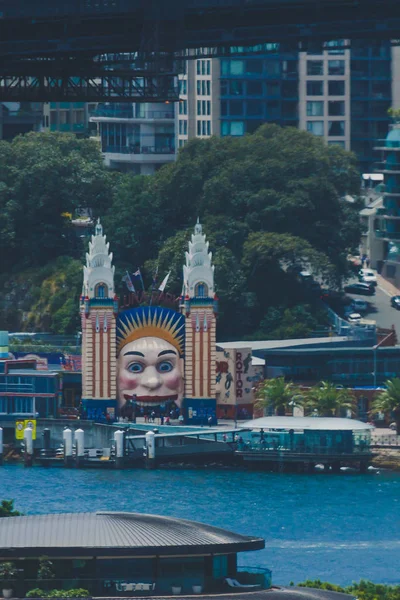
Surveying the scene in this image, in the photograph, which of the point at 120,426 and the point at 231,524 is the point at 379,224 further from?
the point at 231,524

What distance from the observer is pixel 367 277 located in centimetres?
13550

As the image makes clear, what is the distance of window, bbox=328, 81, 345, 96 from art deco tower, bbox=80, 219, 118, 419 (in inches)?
2443

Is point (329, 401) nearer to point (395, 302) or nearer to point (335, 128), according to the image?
point (395, 302)

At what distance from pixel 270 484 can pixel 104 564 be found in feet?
176

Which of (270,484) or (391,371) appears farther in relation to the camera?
(391,371)

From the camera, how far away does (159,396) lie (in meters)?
104

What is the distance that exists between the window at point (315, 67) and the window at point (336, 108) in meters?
2.05

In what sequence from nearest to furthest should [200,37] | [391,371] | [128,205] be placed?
[200,37], [391,371], [128,205]

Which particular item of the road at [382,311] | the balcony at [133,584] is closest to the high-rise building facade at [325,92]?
the road at [382,311]

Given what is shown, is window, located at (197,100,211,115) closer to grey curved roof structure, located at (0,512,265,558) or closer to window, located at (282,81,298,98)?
window, located at (282,81,298,98)

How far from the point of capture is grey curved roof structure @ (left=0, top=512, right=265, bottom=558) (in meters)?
41.5

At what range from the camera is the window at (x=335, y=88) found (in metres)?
165

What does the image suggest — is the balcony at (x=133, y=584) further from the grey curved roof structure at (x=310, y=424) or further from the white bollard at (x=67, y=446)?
the white bollard at (x=67, y=446)

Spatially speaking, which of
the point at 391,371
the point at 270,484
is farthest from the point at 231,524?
the point at 391,371
